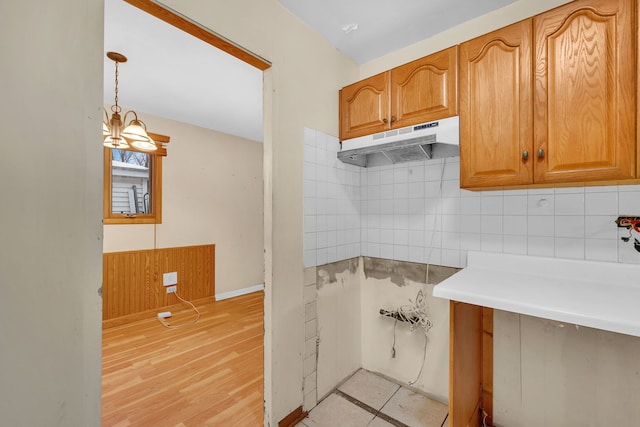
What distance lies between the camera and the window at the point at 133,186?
2.92 m

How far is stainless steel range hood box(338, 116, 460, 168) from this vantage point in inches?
56.8

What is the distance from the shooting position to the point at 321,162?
179 centimetres

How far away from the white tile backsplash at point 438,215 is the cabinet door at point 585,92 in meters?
0.34

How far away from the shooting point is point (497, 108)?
4.27ft

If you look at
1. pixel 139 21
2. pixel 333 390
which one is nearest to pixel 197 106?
pixel 139 21

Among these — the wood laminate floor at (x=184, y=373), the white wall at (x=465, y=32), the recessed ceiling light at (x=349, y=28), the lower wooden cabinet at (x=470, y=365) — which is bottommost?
the wood laminate floor at (x=184, y=373)

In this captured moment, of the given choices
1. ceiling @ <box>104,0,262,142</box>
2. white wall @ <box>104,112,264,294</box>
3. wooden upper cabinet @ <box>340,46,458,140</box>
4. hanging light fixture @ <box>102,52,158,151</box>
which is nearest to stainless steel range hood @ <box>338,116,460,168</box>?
wooden upper cabinet @ <box>340,46,458,140</box>

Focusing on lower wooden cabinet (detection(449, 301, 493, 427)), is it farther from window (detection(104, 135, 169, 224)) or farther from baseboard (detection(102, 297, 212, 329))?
window (detection(104, 135, 169, 224))

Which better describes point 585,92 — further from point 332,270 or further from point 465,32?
point 332,270

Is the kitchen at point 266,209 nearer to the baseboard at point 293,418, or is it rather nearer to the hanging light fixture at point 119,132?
the baseboard at point 293,418

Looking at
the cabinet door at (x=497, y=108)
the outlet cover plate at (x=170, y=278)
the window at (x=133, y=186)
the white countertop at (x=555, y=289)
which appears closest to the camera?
the white countertop at (x=555, y=289)

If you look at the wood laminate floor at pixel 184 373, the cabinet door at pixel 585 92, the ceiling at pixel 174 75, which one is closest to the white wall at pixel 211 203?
the ceiling at pixel 174 75

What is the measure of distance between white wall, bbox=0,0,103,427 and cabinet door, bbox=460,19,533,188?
5.19 ft

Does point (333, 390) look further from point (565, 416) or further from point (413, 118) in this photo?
point (413, 118)
